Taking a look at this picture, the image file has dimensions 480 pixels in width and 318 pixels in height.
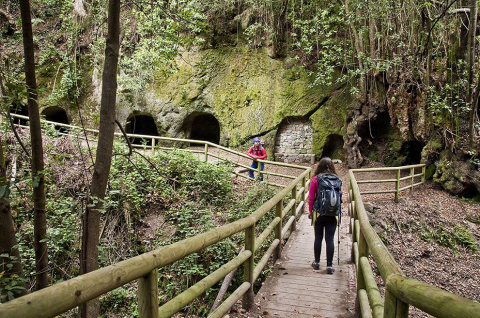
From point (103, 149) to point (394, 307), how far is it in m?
2.86

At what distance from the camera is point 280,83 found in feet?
52.6

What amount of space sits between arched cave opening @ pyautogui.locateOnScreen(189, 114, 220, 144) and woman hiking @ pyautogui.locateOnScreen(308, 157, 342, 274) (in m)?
14.9

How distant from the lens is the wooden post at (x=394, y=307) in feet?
5.21

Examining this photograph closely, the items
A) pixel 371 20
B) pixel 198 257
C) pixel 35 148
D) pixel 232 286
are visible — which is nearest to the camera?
pixel 35 148

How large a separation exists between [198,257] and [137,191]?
10.5 feet

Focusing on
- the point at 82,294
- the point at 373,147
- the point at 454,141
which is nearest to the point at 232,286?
the point at 82,294

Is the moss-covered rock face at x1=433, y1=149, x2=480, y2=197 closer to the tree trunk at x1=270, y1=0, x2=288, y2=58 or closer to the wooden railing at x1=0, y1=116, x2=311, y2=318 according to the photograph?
the tree trunk at x1=270, y1=0, x2=288, y2=58

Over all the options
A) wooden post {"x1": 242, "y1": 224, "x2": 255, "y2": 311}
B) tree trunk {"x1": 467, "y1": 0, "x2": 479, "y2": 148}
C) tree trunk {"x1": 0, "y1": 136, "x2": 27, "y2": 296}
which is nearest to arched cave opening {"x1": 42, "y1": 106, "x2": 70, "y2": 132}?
tree trunk {"x1": 0, "y1": 136, "x2": 27, "y2": 296}

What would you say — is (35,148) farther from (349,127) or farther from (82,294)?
(349,127)

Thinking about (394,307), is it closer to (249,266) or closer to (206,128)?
(249,266)

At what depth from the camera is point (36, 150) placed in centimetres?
293

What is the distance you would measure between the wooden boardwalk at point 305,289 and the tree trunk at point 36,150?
211 cm

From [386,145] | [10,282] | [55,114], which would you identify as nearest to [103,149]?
[10,282]

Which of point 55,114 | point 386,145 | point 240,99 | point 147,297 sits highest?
point 240,99
